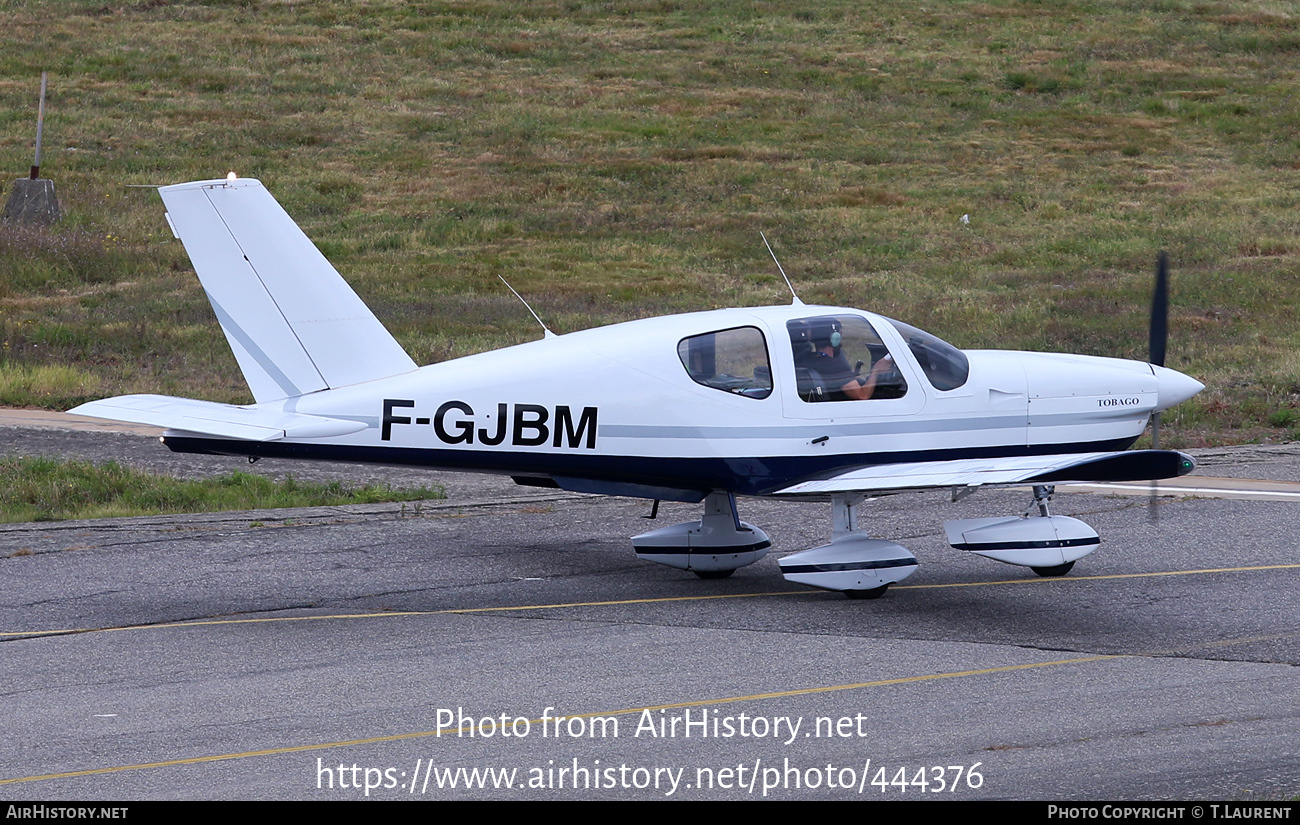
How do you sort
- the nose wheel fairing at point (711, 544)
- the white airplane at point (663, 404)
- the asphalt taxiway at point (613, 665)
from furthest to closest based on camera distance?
the nose wheel fairing at point (711, 544)
the white airplane at point (663, 404)
the asphalt taxiway at point (613, 665)

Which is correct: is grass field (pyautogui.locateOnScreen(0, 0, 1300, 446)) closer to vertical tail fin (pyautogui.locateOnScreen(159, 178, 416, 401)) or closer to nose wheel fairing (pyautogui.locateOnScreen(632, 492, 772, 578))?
nose wheel fairing (pyautogui.locateOnScreen(632, 492, 772, 578))

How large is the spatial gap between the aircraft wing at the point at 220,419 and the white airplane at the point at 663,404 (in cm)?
3

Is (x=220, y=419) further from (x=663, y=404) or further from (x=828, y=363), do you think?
(x=828, y=363)

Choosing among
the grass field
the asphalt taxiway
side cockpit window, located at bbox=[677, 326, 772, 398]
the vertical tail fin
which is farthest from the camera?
the grass field

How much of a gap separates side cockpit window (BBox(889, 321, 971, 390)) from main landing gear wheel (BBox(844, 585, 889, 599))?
1718 millimetres

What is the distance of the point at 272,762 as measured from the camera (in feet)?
25.0

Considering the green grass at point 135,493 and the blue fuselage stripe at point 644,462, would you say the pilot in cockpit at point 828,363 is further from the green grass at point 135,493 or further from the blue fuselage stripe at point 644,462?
the green grass at point 135,493

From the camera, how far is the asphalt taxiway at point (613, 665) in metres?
7.44

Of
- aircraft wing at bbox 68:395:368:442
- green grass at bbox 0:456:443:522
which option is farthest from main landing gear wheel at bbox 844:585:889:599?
green grass at bbox 0:456:443:522

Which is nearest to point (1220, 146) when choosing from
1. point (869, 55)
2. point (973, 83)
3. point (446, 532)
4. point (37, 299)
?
point (973, 83)

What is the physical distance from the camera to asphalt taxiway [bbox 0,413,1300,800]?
7441mm

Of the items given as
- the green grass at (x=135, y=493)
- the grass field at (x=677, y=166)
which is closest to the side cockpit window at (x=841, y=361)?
the green grass at (x=135, y=493)

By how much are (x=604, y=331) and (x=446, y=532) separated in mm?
3582

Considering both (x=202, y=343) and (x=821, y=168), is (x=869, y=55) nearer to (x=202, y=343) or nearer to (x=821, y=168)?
(x=821, y=168)
